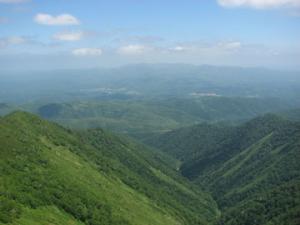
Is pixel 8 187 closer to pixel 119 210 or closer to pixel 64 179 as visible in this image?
pixel 64 179

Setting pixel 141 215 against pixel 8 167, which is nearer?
pixel 8 167

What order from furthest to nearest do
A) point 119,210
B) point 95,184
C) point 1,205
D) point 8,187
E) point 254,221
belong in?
point 254,221 → point 95,184 → point 119,210 → point 8,187 → point 1,205

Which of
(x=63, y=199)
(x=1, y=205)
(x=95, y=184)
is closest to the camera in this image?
(x=1, y=205)

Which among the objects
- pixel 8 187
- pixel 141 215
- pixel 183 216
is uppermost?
pixel 8 187

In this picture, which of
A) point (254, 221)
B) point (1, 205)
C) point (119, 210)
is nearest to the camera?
point (1, 205)

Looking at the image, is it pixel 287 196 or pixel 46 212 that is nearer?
pixel 46 212

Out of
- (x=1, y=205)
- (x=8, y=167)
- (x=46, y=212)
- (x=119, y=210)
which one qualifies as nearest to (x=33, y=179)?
(x=8, y=167)

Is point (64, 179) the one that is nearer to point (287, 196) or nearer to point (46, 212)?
point (46, 212)

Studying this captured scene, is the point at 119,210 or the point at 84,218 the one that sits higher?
the point at 84,218

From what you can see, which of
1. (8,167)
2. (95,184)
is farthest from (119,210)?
(8,167)
